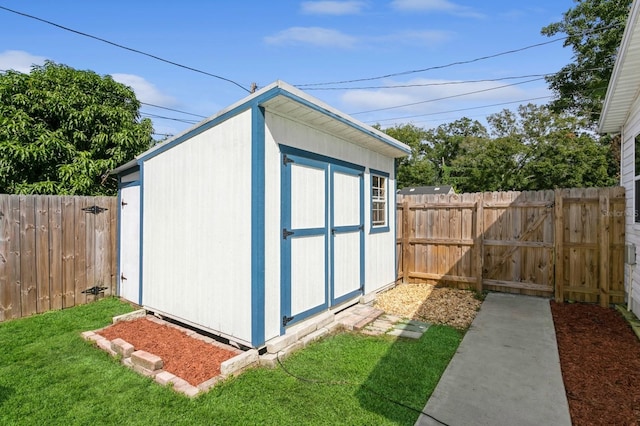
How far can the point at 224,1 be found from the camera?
23.3 ft

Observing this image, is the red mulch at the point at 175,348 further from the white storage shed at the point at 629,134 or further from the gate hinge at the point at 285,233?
the white storage shed at the point at 629,134

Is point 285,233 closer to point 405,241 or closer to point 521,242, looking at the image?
point 405,241

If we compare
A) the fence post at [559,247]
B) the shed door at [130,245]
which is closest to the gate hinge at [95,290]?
the shed door at [130,245]

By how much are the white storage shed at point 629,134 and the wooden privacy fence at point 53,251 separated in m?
7.88

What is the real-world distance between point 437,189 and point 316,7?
1755cm

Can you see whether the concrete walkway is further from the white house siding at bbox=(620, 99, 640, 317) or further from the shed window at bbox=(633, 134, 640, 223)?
the shed window at bbox=(633, 134, 640, 223)

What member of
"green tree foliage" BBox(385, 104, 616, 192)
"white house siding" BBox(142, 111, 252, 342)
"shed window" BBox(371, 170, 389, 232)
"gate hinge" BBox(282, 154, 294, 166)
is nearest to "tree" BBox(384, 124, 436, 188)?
"green tree foliage" BBox(385, 104, 616, 192)

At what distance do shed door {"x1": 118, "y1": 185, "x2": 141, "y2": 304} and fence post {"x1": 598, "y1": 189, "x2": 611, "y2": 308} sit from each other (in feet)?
24.4

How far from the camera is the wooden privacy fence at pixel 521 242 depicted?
17.7 feet

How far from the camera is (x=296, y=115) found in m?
3.95

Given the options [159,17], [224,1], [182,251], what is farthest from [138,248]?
[224,1]

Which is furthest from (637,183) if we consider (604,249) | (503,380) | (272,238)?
(272,238)

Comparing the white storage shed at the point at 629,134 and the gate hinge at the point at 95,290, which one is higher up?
the white storage shed at the point at 629,134

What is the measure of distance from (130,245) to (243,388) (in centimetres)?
383
